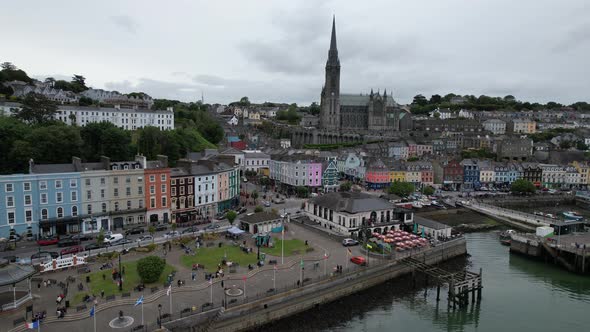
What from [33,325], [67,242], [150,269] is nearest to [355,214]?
[150,269]

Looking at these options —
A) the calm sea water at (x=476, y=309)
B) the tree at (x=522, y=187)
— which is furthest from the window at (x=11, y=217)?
the tree at (x=522, y=187)

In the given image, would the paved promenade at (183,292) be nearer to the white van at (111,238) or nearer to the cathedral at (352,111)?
the white van at (111,238)

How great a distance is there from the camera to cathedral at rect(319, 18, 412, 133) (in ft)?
458

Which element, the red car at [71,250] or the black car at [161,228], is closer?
the red car at [71,250]

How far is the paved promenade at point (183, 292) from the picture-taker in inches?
845

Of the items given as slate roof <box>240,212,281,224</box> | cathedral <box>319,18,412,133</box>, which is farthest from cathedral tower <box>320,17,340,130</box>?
slate roof <box>240,212,281,224</box>

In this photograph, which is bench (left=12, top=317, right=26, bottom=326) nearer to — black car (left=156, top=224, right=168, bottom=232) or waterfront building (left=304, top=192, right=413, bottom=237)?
black car (left=156, top=224, right=168, bottom=232)

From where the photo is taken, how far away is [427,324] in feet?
91.2

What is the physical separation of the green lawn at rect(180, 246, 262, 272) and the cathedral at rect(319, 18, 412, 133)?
106 meters

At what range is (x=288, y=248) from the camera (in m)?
34.9

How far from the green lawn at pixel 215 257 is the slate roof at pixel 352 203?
10.9m

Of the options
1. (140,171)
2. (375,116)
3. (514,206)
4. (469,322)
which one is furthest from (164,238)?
(375,116)

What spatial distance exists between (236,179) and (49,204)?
842 inches

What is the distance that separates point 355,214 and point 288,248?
27.6 ft
